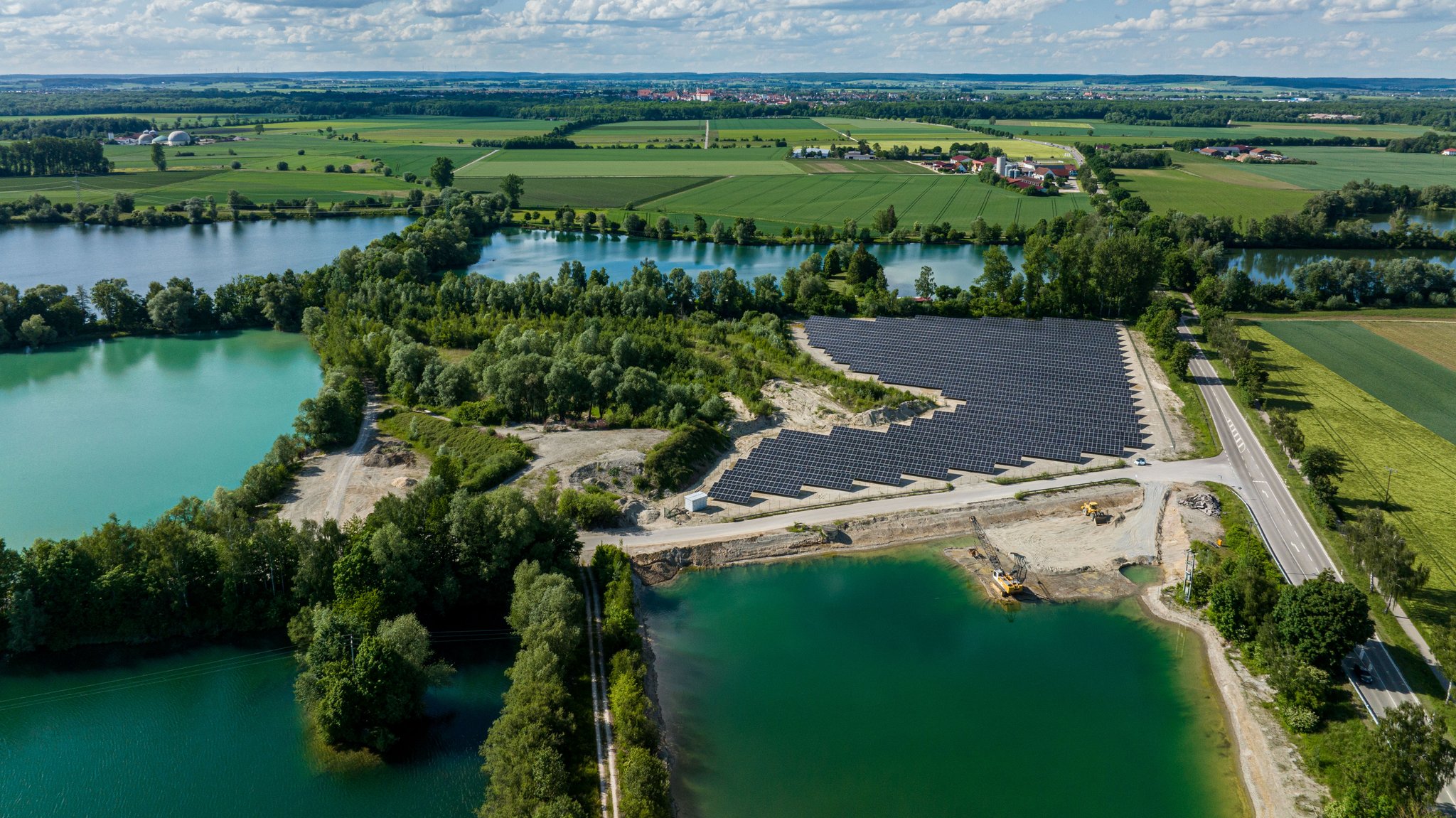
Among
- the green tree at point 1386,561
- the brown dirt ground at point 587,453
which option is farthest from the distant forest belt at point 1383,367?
the brown dirt ground at point 587,453

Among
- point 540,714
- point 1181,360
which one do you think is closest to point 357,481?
point 540,714

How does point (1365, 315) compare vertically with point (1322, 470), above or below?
above

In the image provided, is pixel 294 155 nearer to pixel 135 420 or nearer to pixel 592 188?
pixel 592 188

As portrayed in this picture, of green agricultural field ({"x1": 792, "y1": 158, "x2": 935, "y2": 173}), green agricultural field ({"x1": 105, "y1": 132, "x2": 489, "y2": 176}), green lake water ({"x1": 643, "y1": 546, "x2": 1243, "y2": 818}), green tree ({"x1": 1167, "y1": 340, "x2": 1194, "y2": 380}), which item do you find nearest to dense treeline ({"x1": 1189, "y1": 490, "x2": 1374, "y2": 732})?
green lake water ({"x1": 643, "y1": 546, "x2": 1243, "y2": 818})

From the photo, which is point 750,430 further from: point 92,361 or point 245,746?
point 92,361

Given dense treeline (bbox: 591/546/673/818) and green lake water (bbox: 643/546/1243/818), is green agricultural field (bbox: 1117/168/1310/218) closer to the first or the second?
green lake water (bbox: 643/546/1243/818)

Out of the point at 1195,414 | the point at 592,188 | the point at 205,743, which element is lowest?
the point at 205,743
